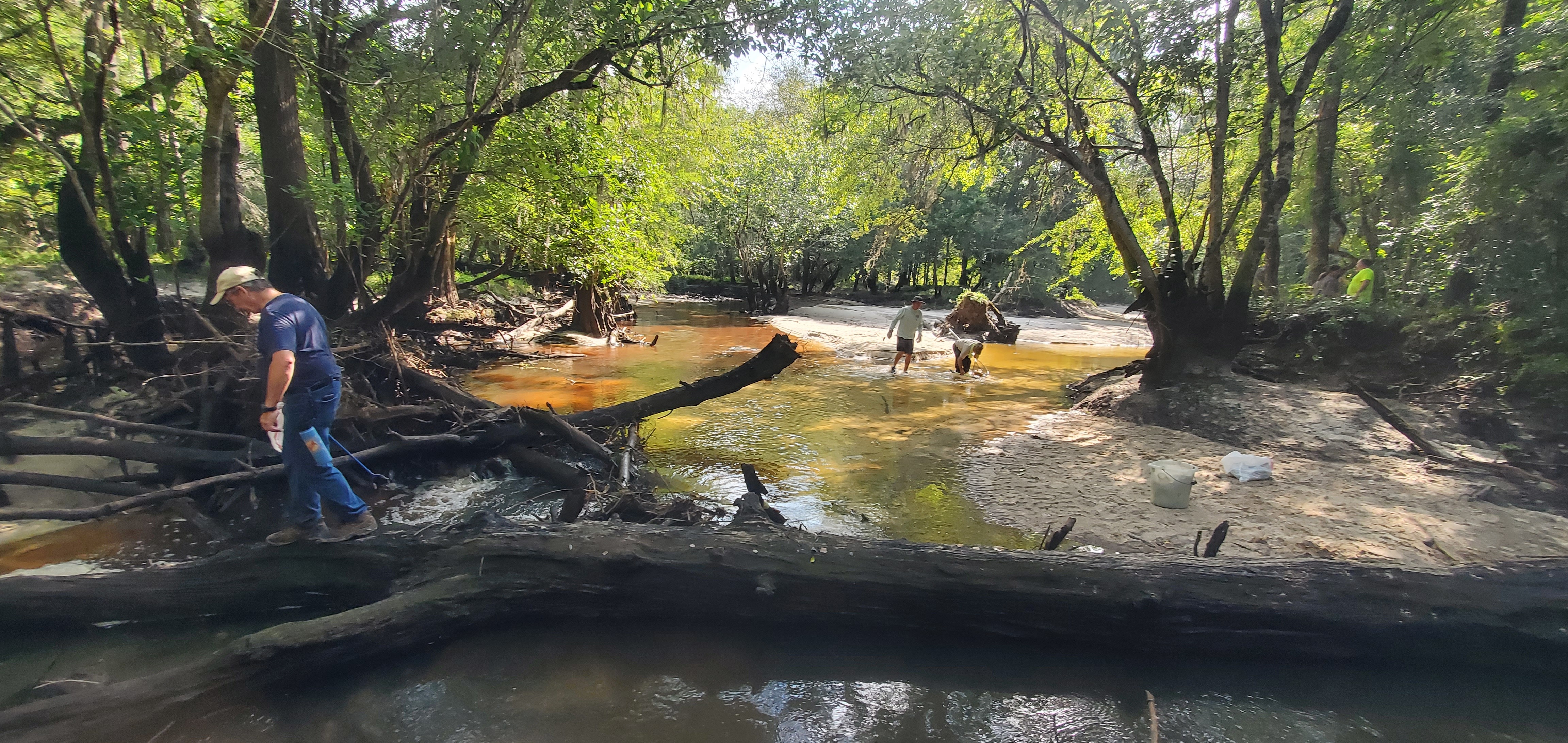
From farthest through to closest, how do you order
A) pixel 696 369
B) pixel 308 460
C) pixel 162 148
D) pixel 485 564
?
pixel 696 369, pixel 162 148, pixel 308 460, pixel 485 564

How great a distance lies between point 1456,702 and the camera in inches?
123

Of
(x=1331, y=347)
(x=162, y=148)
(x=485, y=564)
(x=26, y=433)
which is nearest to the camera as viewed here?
(x=485, y=564)

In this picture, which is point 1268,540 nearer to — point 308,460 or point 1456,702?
point 1456,702

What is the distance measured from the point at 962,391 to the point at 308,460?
1040cm

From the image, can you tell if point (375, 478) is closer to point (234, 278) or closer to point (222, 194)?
point (234, 278)

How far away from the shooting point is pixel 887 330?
74.5ft

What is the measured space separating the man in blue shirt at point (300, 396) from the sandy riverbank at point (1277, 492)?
5.37m

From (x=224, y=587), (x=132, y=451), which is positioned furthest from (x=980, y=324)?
(x=224, y=587)

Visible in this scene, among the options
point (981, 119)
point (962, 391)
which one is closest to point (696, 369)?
point (962, 391)

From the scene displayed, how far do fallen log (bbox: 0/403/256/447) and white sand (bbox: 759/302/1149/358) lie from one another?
496 inches

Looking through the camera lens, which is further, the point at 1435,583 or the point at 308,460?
the point at 308,460

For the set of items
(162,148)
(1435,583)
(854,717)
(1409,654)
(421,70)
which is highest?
(421,70)

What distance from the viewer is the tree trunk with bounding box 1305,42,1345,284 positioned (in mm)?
10094

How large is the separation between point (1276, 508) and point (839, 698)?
507cm
